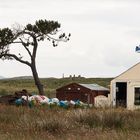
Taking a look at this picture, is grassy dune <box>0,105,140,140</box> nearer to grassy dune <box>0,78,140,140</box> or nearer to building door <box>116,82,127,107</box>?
grassy dune <box>0,78,140,140</box>

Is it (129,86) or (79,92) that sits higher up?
(129,86)

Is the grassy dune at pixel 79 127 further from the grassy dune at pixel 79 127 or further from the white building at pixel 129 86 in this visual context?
the white building at pixel 129 86

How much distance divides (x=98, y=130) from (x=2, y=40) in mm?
32545

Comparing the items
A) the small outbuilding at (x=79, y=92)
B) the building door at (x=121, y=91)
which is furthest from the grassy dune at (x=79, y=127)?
the small outbuilding at (x=79, y=92)

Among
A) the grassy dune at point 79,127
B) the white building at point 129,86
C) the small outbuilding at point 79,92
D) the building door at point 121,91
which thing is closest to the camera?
the grassy dune at point 79,127

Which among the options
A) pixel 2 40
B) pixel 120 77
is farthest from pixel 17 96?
pixel 2 40

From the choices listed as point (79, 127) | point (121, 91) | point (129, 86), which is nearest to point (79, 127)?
point (79, 127)

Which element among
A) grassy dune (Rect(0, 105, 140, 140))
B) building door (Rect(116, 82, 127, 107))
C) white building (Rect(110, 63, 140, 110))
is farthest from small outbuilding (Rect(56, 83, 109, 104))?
grassy dune (Rect(0, 105, 140, 140))

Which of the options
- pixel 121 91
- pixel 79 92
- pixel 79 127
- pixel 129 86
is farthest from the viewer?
pixel 79 92

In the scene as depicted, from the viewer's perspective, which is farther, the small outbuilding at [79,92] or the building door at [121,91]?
the small outbuilding at [79,92]

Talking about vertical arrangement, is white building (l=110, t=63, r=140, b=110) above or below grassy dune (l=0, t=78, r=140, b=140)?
above

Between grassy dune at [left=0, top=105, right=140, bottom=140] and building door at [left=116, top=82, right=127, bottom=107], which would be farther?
building door at [left=116, top=82, right=127, bottom=107]

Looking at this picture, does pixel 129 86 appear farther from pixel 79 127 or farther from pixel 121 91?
pixel 79 127

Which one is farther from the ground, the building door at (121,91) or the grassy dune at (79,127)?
the building door at (121,91)
